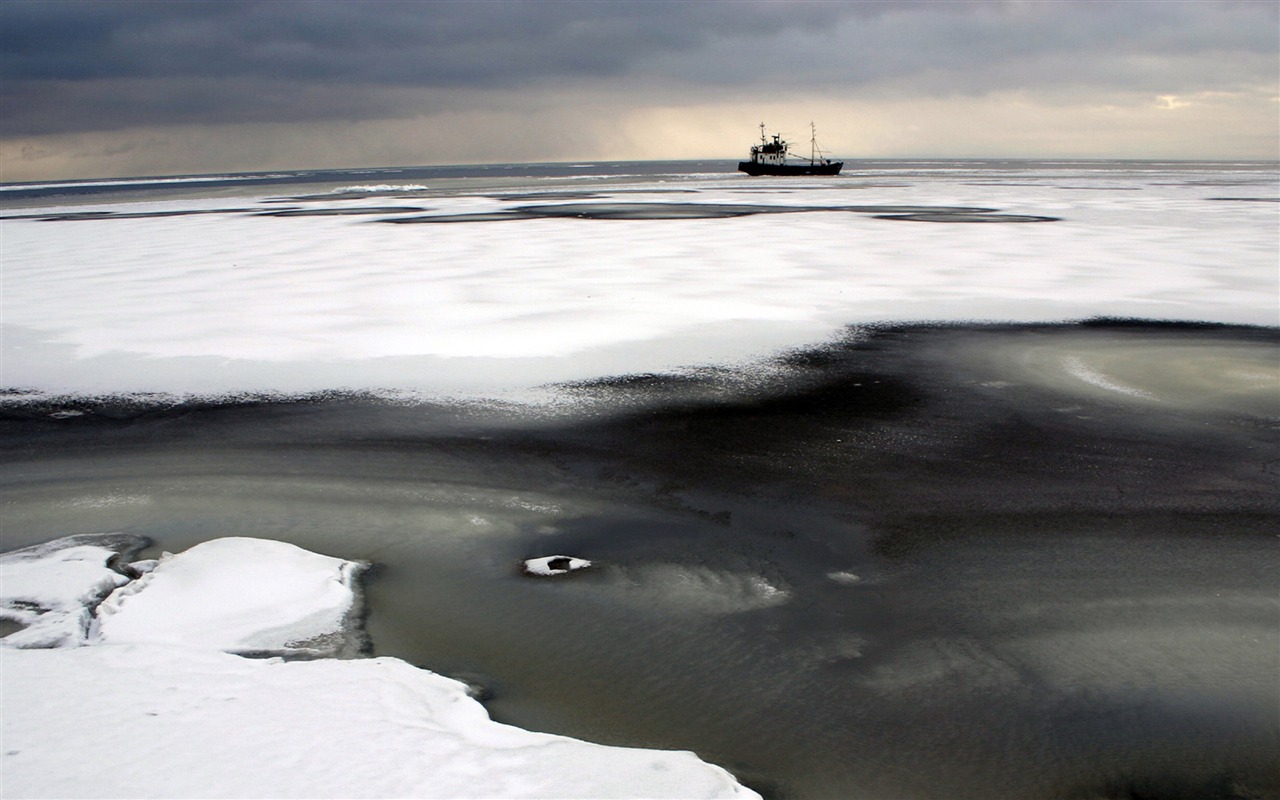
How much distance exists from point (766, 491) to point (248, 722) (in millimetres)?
3560

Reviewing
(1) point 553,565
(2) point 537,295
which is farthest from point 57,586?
(2) point 537,295

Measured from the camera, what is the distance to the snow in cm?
966

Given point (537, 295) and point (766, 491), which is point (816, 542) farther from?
point (537, 295)

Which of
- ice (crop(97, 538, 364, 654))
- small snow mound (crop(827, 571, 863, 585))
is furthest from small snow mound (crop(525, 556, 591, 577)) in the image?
small snow mound (crop(827, 571, 863, 585))

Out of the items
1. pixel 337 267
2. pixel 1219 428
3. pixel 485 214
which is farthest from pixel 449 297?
pixel 485 214

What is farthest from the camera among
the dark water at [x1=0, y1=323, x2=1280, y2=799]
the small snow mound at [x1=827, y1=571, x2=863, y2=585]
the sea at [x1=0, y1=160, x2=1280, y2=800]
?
the small snow mound at [x1=827, y1=571, x2=863, y2=585]

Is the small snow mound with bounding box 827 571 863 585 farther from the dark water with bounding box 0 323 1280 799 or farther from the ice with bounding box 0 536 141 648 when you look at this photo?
the ice with bounding box 0 536 141 648

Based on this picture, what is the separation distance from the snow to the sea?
0.09 meters

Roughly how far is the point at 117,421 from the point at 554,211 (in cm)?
2872

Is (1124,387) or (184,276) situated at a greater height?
(184,276)

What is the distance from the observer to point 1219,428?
23.6ft

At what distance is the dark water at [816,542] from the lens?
3.74 metres

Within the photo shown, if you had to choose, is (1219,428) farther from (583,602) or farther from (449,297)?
(449,297)

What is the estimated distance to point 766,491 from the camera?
6207mm
